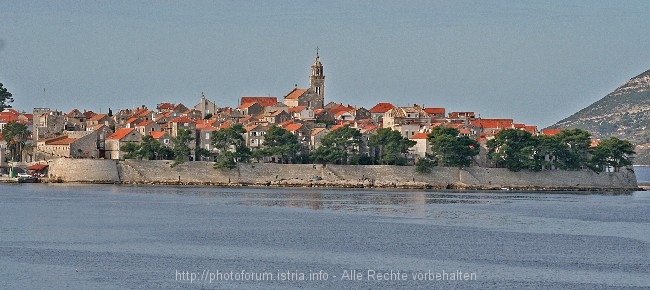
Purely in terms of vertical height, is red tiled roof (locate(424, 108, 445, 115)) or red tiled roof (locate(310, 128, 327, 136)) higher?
red tiled roof (locate(424, 108, 445, 115))

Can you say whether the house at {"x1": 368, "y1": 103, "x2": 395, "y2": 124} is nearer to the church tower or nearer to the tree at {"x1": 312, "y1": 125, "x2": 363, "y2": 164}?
the church tower

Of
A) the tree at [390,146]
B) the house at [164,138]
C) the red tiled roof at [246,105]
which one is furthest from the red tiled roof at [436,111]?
the house at [164,138]

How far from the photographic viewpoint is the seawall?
84625 millimetres

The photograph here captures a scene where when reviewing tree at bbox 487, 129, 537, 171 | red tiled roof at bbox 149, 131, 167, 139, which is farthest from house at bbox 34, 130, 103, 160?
tree at bbox 487, 129, 537, 171

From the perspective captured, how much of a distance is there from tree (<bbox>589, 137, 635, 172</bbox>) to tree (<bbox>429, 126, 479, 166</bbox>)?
35.4 ft

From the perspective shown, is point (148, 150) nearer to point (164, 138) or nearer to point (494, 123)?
point (164, 138)

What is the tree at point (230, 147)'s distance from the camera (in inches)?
3391

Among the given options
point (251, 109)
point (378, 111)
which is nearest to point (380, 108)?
point (378, 111)

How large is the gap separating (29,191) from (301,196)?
1607 cm

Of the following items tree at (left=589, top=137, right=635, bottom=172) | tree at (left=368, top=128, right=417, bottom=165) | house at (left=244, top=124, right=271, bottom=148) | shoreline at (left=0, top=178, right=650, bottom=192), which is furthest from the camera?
tree at (left=589, top=137, right=635, bottom=172)

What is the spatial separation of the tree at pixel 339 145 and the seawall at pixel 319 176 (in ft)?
2.53

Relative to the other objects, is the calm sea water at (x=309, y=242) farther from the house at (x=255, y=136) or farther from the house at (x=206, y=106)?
the house at (x=206, y=106)

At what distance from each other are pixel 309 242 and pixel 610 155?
59.2 metres

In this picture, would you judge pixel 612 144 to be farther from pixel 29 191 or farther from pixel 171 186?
pixel 29 191
